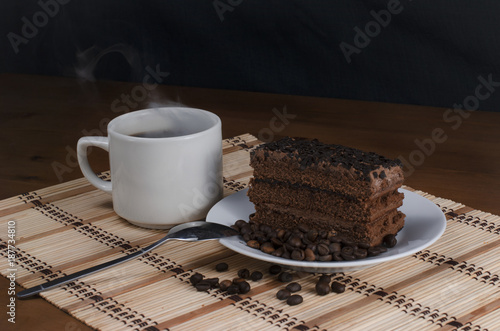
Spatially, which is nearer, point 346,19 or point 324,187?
point 324,187

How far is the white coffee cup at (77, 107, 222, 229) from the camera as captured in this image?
1.22 meters

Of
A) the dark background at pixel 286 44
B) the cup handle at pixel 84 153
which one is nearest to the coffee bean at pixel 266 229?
the cup handle at pixel 84 153

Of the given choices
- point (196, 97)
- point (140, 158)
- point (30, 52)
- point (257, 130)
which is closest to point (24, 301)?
point (140, 158)

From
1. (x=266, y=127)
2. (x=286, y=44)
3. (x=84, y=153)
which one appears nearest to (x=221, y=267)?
(x=84, y=153)

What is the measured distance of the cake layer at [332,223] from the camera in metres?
1.12

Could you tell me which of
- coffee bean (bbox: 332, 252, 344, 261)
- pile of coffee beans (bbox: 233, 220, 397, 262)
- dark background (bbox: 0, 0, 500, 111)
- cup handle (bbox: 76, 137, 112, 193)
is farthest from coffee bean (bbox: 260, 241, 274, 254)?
dark background (bbox: 0, 0, 500, 111)

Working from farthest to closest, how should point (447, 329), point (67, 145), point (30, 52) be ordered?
point (30, 52), point (67, 145), point (447, 329)

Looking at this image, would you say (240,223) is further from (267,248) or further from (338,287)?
(338,287)

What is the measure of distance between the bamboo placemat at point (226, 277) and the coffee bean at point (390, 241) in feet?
0.10

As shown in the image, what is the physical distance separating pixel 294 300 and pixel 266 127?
959 millimetres

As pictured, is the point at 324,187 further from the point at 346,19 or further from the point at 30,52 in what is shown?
the point at 30,52

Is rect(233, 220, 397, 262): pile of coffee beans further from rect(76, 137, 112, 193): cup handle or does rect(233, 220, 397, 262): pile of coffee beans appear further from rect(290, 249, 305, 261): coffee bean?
rect(76, 137, 112, 193): cup handle

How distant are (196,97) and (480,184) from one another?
3.40 ft

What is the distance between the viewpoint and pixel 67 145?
180cm
